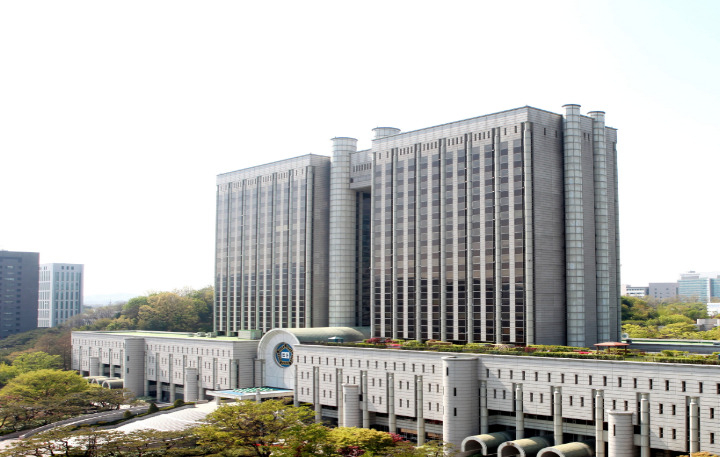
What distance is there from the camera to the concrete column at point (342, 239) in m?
155

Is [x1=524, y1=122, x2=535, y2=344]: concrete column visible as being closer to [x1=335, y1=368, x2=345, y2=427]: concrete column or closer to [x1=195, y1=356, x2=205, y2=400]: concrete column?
[x1=335, y1=368, x2=345, y2=427]: concrete column

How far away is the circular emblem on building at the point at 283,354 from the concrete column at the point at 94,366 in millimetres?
76547

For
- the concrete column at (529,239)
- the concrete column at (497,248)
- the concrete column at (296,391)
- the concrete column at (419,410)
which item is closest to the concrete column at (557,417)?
the concrete column at (419,410)

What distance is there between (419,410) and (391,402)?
6.13 m

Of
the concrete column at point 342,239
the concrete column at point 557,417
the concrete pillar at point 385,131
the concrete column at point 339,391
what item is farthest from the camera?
the concrete column at point 342,239

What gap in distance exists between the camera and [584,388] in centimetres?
8606

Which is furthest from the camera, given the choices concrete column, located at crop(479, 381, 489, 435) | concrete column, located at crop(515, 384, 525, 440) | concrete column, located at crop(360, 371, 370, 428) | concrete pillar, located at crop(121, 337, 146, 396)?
concrete pillar, located at crop(121, 337, 146, 396)

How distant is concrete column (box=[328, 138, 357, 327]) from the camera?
510ft

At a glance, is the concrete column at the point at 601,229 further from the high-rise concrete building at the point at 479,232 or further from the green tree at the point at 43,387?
the green tree at the point at 43,387

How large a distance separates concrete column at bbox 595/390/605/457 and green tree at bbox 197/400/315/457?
3733cm

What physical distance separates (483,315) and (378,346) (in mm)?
20249

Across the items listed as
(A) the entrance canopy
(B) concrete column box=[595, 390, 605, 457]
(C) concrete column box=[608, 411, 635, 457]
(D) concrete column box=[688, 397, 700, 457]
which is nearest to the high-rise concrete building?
(A) the entrance canopy

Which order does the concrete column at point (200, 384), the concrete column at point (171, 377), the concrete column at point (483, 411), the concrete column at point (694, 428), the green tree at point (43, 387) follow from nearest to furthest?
the concrete column at point (694, 428), the concrete column at point (483, 411), the green tree at point (43, 387), the concrete column at point (200, 384), the concrete column at point (171, 377)

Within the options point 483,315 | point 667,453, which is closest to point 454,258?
point 483,315
